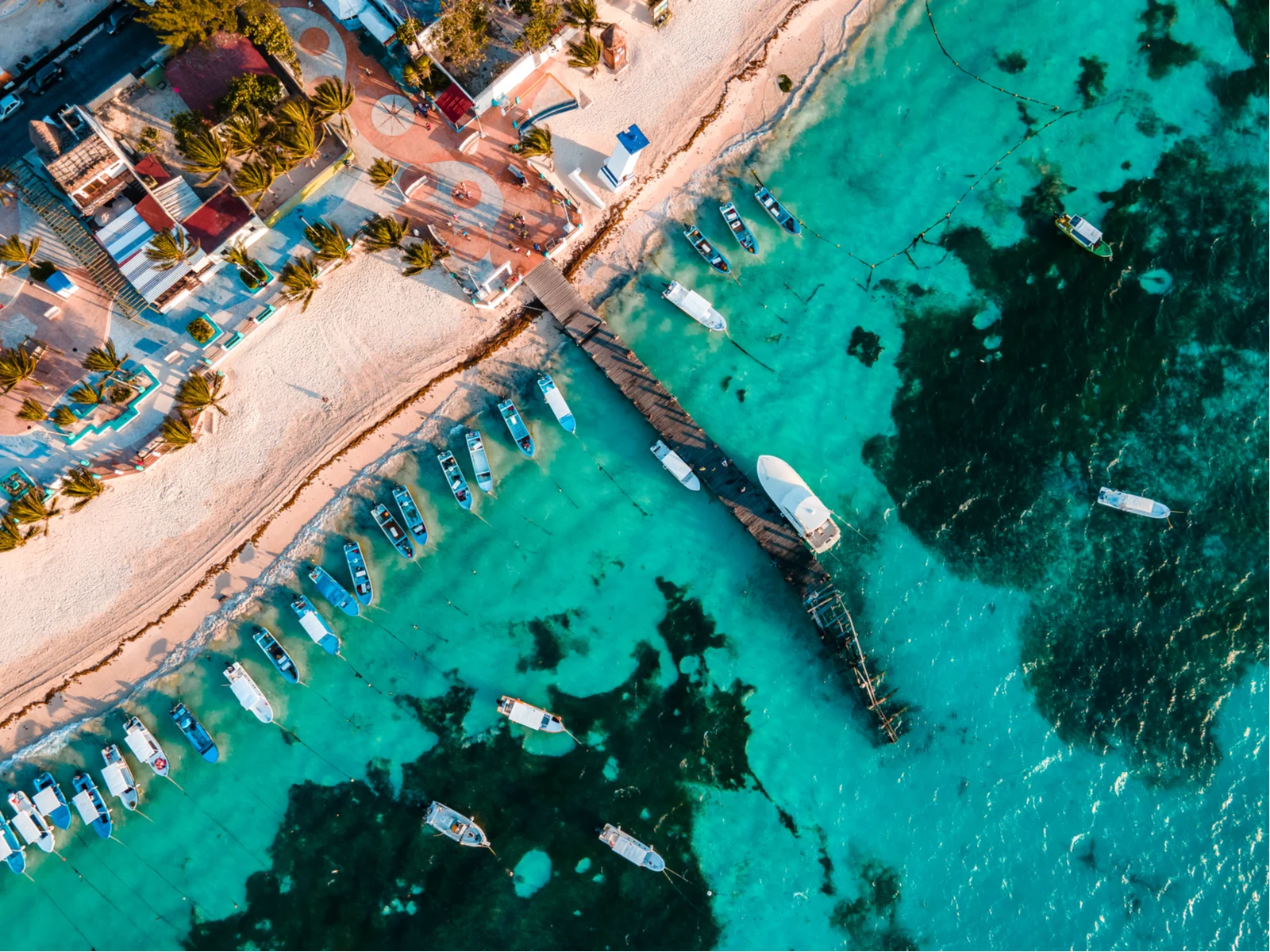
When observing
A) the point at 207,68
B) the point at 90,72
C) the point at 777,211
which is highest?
the point at 90,72

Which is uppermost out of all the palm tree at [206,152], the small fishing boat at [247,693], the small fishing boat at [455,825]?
the palm tree at [206,152]

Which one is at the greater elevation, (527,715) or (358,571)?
(358,571)

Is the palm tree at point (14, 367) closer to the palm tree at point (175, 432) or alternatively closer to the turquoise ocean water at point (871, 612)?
the palm tree at point (175, 432)

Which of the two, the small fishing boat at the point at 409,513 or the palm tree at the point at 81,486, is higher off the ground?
the palm tree at the point at 81,486

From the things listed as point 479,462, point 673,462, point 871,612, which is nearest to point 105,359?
point 479,462

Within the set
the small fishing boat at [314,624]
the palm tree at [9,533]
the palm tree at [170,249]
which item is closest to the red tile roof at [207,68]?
the palm tree at [170,249]

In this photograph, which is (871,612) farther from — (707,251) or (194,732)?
(194,732)

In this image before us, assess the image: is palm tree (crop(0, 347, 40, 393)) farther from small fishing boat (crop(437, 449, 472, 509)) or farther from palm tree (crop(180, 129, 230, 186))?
small fishing boat (crop(437, 449, 472, 509))
